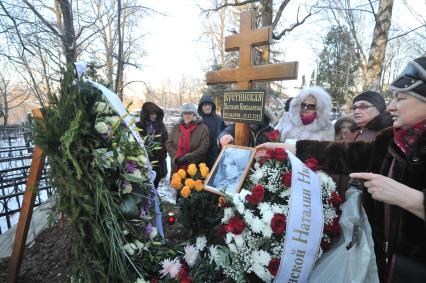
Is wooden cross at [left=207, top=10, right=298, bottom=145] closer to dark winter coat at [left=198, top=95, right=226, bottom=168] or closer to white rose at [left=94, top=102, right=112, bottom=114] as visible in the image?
white rose at [left=94, top=102, right=112, bottom=114]

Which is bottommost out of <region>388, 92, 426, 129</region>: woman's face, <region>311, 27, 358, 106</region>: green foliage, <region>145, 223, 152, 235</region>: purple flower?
<region>145, 223, 152, 235</region>: purple flower

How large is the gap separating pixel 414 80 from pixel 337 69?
2691 centimetres

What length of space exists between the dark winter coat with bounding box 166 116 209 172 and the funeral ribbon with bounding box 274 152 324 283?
2719mm

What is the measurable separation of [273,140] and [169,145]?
8.86ft

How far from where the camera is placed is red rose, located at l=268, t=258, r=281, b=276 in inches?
62.6

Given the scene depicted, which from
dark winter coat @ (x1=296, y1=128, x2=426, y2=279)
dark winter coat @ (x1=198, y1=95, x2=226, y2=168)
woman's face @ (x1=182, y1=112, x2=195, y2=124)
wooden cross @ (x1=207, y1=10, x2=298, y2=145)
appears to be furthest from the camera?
dark winter coat @ (x1=198, y1=95, x2=226, y2=168)

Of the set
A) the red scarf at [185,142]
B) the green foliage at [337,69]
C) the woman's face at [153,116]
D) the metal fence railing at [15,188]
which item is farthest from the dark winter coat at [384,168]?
the green foliage at [337,69]

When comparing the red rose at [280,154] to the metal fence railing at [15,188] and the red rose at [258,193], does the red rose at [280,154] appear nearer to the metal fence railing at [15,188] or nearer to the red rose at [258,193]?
the red rose at [258,193]

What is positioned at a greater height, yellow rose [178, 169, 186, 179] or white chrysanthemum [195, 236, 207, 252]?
yellow rose [178, 169, 186, 179]

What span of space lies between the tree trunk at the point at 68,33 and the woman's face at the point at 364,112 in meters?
4.15

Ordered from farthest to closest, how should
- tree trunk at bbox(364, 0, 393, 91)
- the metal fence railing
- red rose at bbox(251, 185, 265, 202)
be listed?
1. tree trunk at bbox(364, 0, 393, 91)
2. the metal fence railing
3. red rose at bbox(251, 185, 265, 202)

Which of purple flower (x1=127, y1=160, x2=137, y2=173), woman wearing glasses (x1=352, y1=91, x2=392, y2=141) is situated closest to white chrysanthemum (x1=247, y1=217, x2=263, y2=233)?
purple flower (x1=127, y1=160, x2=137, y2=173)

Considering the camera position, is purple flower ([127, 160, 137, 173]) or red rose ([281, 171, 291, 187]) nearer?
red rose ([281, 171, 291, 187])

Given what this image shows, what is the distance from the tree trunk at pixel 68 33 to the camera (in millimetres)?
4484
